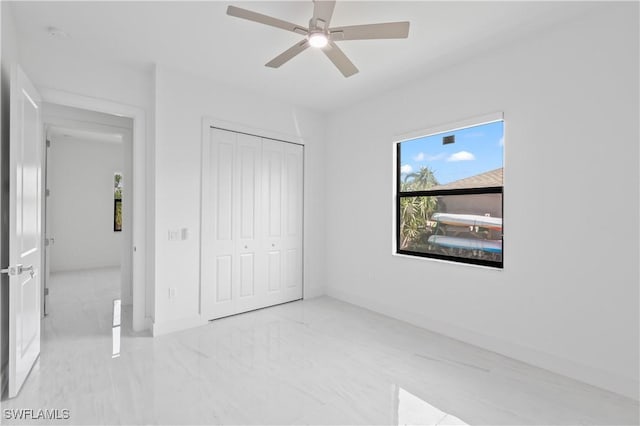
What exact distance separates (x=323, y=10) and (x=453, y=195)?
2365 mm

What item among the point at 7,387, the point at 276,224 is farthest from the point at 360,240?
the point at 7,387

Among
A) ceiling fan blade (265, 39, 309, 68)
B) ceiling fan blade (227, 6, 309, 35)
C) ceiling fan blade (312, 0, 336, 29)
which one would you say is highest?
ceiling fan blade (312, 0, 336, 29)

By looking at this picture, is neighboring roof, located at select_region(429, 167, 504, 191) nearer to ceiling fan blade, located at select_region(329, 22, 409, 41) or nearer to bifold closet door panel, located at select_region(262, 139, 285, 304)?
ceiling fan blade, located at select_region(329, 22, 409, 41)

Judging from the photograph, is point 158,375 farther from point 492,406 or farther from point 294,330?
point 492,406

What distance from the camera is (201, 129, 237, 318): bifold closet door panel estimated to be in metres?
3.70

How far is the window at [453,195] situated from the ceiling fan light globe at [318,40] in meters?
1.84

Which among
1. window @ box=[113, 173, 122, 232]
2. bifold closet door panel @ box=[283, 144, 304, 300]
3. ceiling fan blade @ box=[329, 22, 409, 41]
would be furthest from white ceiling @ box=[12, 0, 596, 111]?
window @ box=[113, 173, 122, 232]

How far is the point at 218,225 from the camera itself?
3.82 m

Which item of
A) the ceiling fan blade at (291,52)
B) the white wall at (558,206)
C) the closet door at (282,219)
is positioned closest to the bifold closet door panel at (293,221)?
the closet door at (282,219)

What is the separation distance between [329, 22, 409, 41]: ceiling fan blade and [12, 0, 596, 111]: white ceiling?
339 millimetres

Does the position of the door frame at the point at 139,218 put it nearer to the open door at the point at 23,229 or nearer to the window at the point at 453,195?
the open door at the point at 23,229

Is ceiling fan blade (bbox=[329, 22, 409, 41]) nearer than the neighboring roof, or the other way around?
ceiling fan blade (bbox=[329, 22, 409, 41])

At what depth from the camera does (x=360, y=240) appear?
4.40m

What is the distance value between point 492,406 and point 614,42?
9.04 ft
